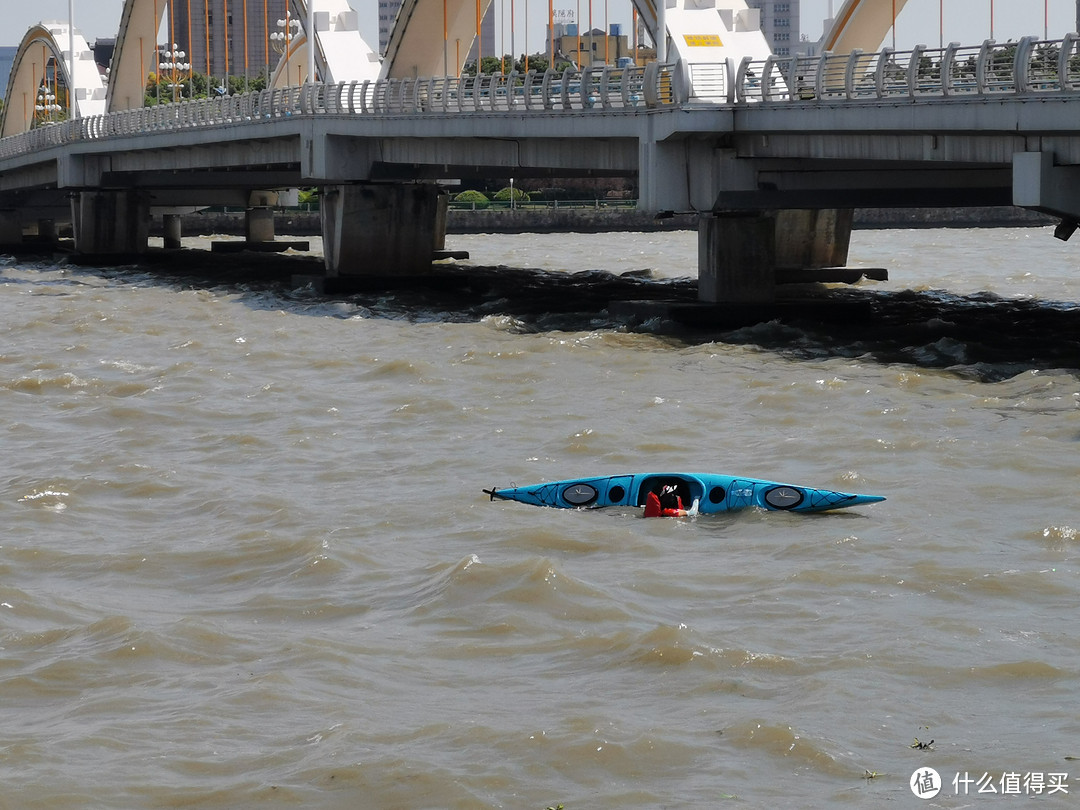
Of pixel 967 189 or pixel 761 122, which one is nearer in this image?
pixel 761 122

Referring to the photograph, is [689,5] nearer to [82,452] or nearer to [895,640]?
[82,452]

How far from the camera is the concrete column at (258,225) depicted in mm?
82188

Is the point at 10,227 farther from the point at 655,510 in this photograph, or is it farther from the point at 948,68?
the point at 655,510

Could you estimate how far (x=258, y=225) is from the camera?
82.5m

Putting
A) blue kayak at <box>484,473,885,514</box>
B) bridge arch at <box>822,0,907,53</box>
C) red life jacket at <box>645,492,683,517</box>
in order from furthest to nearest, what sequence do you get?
bridge arch at <box>822,0,907,53</box> < red life jacket at <box>645,492,683,517</box> < blue kayak at <box>484,473,885,514</box>

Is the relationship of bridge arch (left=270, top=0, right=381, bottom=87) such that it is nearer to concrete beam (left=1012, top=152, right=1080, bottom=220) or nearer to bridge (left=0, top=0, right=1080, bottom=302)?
bridge (left=0, top=0, right=1080, bottom=302)

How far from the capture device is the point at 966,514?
16688 millimetres

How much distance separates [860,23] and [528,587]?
1510 inches

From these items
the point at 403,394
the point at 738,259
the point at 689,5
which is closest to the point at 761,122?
the point at 738,259

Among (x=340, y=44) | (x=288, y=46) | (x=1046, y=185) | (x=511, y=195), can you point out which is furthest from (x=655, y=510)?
(x=511, y=195)

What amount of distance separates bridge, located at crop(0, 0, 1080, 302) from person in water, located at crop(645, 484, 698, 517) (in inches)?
420

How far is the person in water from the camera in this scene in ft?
55.5

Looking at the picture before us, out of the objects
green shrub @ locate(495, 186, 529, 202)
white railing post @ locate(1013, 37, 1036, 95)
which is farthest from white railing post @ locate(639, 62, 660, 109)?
green shrub @ locate(495, 186, 529, 202)

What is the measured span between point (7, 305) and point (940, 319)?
23435 millimetres
